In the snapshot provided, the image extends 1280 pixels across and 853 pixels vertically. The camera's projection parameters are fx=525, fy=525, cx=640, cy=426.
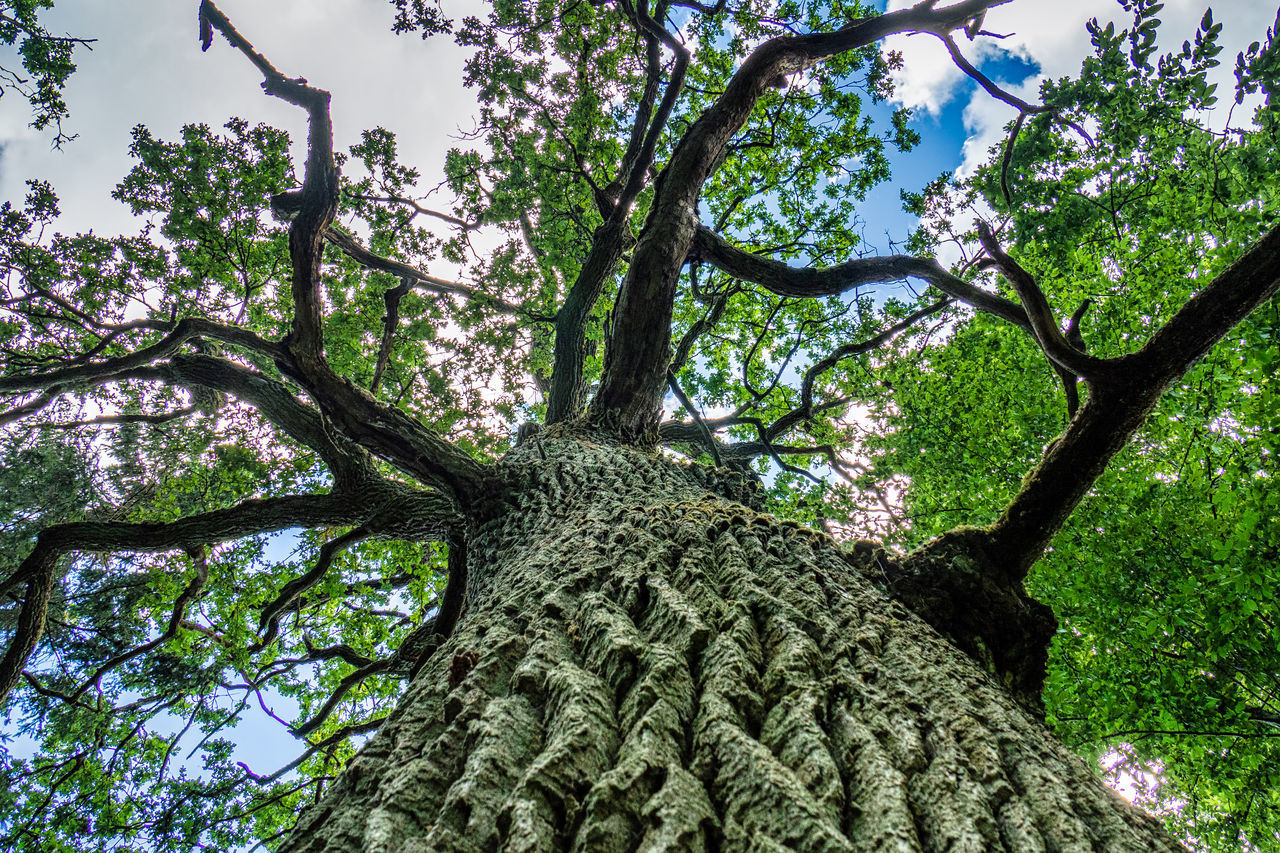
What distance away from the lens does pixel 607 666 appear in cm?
132

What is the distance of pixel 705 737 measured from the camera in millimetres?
1067

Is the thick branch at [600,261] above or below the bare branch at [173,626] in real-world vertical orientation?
above

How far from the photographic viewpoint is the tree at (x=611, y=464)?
44.6 inches

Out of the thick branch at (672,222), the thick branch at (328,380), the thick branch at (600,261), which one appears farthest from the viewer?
the thick branch at (600,261)

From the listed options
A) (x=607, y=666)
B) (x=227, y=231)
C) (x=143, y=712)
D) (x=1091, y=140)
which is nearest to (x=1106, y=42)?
(x=1091, y=140)

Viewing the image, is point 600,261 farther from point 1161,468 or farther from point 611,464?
point 1161,468

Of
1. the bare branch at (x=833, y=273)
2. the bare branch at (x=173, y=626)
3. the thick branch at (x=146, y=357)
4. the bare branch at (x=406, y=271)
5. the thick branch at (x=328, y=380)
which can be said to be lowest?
the bare branch at (x=173, y=626)

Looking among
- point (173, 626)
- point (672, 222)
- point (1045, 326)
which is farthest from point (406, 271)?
point (1045, 326)

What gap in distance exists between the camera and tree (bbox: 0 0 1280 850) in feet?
3.71

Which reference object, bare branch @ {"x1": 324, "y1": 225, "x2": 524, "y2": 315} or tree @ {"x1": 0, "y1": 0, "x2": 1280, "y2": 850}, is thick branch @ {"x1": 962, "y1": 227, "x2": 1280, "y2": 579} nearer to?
tree @ {"x1": 0, "y1": 0, "x2": 1280, "y2": 850}

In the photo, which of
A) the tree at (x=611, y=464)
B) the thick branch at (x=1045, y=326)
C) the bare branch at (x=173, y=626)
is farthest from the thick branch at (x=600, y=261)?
the bare branch at (x=173, y=626)

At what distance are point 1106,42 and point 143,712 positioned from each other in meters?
11.1

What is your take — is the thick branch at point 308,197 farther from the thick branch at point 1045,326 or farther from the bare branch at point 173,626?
the thick branch at point 1045,326

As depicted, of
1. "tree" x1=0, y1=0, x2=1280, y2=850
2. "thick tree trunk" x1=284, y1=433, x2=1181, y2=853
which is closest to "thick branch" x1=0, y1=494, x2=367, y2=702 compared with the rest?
"tree" x1=0, y1=0, x2=1280, y2=850
